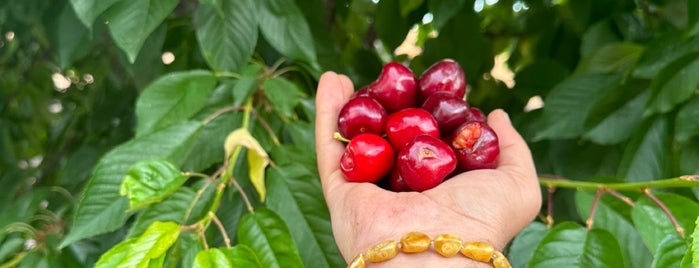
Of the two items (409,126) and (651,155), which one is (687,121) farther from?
(409,126)

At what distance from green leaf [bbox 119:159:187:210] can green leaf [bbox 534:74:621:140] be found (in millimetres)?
837

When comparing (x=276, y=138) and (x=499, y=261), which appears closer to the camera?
(x=499, y=261)

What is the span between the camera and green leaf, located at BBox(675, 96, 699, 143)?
117cm

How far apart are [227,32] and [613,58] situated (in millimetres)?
916

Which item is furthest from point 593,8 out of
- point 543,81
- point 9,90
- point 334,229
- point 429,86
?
point 9,90

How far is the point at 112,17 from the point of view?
42.4 inches

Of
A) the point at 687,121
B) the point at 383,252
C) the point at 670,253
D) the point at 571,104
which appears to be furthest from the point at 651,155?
the point at 383,252

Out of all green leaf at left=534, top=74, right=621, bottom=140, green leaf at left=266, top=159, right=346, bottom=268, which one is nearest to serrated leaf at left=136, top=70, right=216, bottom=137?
green leaf at left=266, top=159, right=346, bottom=268

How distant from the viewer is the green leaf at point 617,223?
1070 mm

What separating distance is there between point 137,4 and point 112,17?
0.16ft

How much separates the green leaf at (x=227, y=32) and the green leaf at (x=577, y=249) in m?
0.70

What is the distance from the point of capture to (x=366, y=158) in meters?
1.01

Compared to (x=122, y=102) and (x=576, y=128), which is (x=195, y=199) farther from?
(x=122, y=102)

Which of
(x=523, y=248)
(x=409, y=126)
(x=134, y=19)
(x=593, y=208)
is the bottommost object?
(x=523, y=248)
